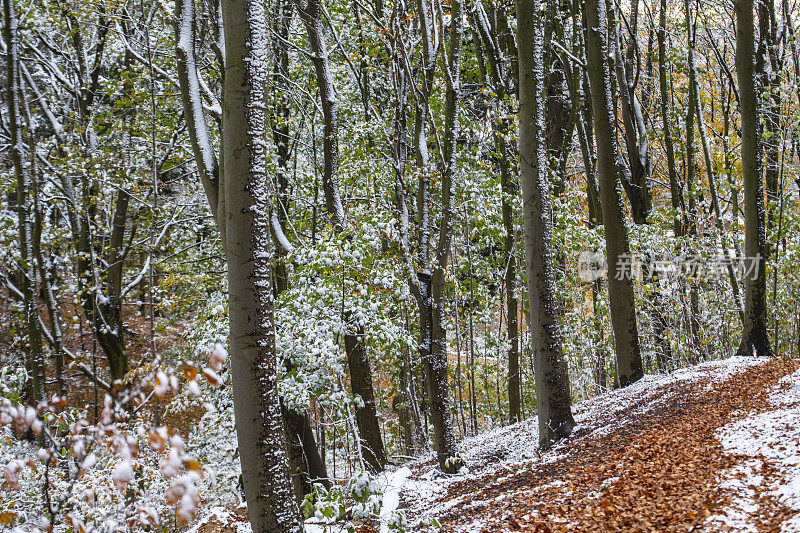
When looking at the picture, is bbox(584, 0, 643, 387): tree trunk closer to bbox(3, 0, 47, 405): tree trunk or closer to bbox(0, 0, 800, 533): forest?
bbox(0, 0, 800, 533): forest

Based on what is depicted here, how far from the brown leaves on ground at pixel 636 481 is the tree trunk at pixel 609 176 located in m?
1.92

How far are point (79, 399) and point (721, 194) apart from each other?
18615mm

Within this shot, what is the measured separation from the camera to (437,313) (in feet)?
25.2

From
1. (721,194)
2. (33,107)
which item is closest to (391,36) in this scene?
(33,107)

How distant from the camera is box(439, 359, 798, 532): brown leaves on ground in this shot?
395 cm

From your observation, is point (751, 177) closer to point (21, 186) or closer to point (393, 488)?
point (393, 488)

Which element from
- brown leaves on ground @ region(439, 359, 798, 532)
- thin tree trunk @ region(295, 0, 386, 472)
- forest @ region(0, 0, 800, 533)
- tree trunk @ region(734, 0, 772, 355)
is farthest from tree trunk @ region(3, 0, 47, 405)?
tree trunk @ region(734, 0, 772, 355)

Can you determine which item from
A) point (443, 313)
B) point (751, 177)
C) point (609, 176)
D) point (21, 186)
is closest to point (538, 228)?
point (443, 313)

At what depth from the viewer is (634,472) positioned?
A: 4922 mm

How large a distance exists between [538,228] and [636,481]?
128 inches

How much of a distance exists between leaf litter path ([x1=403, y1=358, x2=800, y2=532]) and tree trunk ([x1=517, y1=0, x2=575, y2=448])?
2.11 ft

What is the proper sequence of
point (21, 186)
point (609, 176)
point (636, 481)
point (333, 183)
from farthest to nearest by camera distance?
point (609, 176), point (21, 186), point (333, 183), point (636, 481)

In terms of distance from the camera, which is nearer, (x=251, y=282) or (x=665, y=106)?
(x=251, y=282)

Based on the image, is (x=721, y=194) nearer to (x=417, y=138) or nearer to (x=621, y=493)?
(x=417, y=138)
